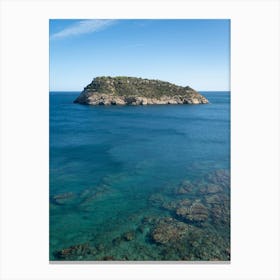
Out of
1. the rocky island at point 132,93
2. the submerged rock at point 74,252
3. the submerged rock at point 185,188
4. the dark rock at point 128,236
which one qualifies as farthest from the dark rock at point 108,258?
the rocky island at point 132,93

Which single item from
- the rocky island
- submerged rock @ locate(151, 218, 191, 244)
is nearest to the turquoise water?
submerged rock @ locate(151, 218, 191, 244)

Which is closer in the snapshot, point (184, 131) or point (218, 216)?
point (218, 216)

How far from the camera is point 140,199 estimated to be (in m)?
7.04

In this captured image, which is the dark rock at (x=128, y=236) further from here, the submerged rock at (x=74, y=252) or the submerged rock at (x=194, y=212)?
the submerged rock at (x=194, y=212)

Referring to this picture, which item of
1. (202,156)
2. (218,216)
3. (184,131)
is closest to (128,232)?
(218,216)

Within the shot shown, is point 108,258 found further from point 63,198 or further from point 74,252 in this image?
point 63,198

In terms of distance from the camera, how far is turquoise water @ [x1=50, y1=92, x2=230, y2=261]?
5109 mm

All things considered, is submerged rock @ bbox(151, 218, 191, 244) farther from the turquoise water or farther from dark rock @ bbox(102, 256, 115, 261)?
dark rock @ bbox(102, 256, 115, 261)

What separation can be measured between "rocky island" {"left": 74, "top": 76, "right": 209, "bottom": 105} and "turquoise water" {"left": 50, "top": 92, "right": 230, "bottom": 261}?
16697 mm

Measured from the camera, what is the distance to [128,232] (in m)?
5.65

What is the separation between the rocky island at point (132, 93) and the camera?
95.6 feet

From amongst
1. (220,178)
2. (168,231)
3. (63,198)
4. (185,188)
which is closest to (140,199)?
(185,188)
